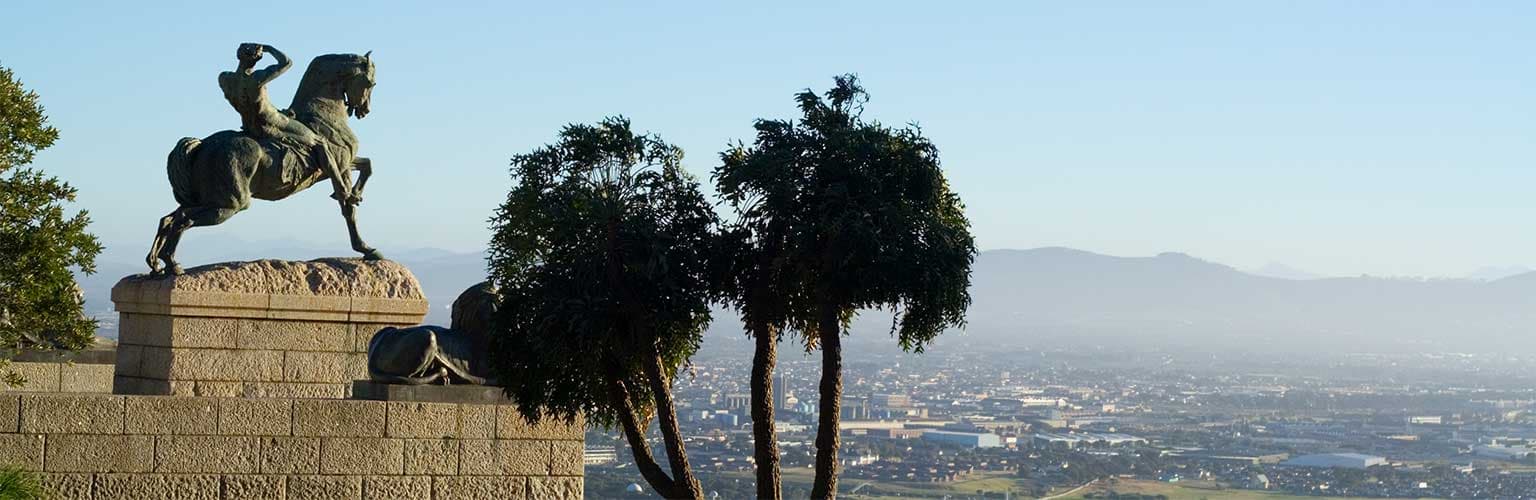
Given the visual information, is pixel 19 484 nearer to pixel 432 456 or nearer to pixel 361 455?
pixel 361 455

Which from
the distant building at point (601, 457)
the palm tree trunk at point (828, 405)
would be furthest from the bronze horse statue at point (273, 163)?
the distant building at point (601, 457)

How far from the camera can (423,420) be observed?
1490cm

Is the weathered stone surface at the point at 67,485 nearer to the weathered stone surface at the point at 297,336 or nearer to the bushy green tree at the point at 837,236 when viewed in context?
the weathered stone surface at the point at 297,336

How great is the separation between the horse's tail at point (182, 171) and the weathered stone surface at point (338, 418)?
2175 millimetres

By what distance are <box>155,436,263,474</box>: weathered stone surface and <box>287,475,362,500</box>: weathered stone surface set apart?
0.93 ft

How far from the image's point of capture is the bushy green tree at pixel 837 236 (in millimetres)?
14594

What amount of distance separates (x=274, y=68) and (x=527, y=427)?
3.28 meters

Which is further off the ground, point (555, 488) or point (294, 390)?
point (294, 390)

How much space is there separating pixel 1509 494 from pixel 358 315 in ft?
201

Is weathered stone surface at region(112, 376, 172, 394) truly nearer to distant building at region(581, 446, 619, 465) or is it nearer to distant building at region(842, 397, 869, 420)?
distant building at region(581, 446, 619, 465)

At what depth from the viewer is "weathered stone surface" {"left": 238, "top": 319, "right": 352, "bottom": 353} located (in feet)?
51.3

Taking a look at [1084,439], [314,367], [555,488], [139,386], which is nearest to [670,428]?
[555,488]

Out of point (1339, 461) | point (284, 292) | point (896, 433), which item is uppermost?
point (284, 292)

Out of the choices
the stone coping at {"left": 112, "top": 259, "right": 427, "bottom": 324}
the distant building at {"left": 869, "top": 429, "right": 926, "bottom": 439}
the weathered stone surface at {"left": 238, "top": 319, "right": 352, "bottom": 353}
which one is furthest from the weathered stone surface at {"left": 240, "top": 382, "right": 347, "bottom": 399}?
the distant building at {"left": 869, "top": 429, "right": 926, "bottom": 439}
